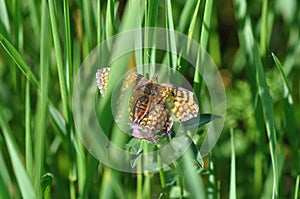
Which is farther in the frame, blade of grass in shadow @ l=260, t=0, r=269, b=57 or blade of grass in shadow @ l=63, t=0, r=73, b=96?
blade of grass in shadow @ l=260, t=0, r=269, b=57

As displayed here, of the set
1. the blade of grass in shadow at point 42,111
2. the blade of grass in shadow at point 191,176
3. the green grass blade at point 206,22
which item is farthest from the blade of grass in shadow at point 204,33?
the blade of grass in shadow at point 42,111

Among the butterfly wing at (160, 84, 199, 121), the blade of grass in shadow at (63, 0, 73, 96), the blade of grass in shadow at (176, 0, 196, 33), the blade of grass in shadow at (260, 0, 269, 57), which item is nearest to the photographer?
the butterfly wing at (160, 84, 199, 121)

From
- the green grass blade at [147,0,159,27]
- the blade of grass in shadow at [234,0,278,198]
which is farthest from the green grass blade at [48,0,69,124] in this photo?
the blade of grass in shadow at [234,0,278,198]

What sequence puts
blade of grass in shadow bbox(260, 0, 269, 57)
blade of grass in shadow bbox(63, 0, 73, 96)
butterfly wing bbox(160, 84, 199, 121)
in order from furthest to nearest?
blade of grass in shadow bbox(260, 0, 269, 57), blade of grass in shadow bbox(63, 0, 73, 96), butterfly wing bbox(160, 84, 199, 121)

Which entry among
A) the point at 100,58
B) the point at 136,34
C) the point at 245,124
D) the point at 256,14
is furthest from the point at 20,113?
the point at 256,14

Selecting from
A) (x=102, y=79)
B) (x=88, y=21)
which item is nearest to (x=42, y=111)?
(x=102, y=79)

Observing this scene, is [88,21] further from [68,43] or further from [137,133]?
[137,133]

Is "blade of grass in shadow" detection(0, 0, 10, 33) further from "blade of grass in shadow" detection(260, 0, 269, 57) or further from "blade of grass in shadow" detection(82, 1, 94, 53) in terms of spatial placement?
"blade of grass in shadow" detection(260, 0, 269, 57)
